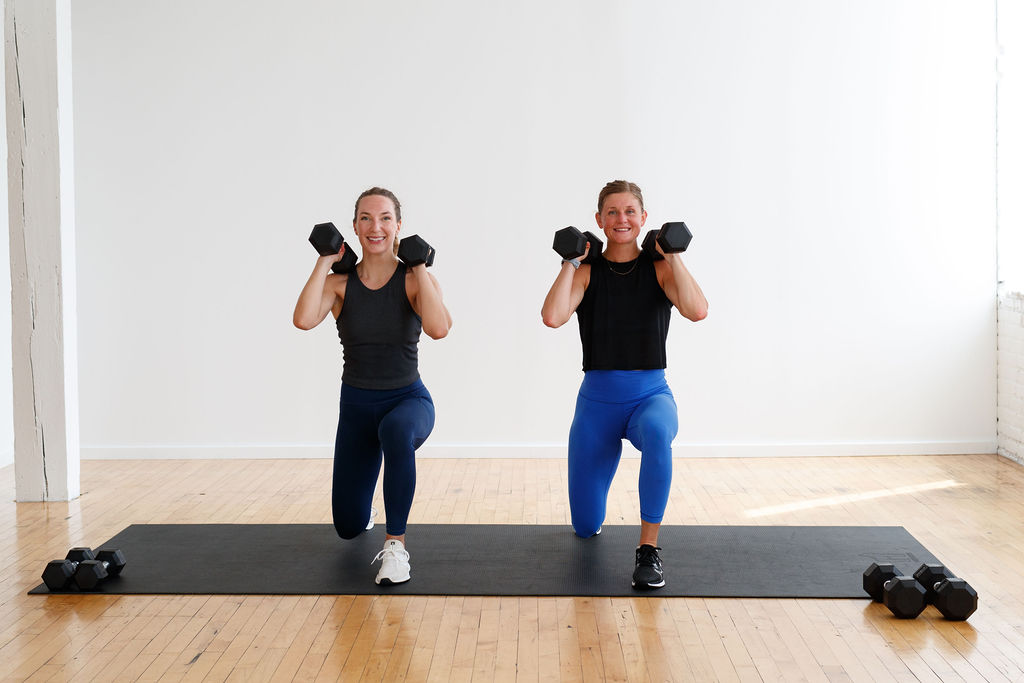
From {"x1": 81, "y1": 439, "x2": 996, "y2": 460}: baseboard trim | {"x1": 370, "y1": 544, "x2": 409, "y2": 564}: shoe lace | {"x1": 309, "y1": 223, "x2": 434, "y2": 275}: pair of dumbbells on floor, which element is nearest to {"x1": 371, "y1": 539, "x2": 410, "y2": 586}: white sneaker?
{"x1": 370, "y1": 544, "x2": 409, "y2": 564}: shoe lace

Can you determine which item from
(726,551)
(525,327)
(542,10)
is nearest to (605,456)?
(726,551)

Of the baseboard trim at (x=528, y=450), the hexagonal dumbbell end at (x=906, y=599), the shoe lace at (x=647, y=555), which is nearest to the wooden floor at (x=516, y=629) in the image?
the hexagonal dumbbell end at (x=906, y=599)

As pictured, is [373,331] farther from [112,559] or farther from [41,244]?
[41,244]

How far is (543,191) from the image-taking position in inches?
213

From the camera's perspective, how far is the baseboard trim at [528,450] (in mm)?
5422

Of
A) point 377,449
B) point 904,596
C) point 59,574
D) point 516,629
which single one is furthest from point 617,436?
point 59,574

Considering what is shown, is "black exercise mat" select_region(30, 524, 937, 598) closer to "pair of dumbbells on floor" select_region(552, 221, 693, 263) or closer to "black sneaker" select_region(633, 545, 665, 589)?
"black sneaker" select_region(633, 545, 665, 589)

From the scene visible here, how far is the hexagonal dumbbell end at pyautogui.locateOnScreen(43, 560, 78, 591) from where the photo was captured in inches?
124

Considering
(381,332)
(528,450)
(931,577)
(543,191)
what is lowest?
(528,450)

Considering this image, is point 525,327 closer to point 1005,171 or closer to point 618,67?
point 618,67

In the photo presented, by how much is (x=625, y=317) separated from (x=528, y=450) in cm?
207

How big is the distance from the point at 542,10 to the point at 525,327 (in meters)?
1.71

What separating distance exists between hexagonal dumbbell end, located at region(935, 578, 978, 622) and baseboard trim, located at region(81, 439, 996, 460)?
8.51 ft

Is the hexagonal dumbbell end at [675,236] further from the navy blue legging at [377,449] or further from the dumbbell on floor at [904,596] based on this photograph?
the dumbbell on floor at [904,596]
